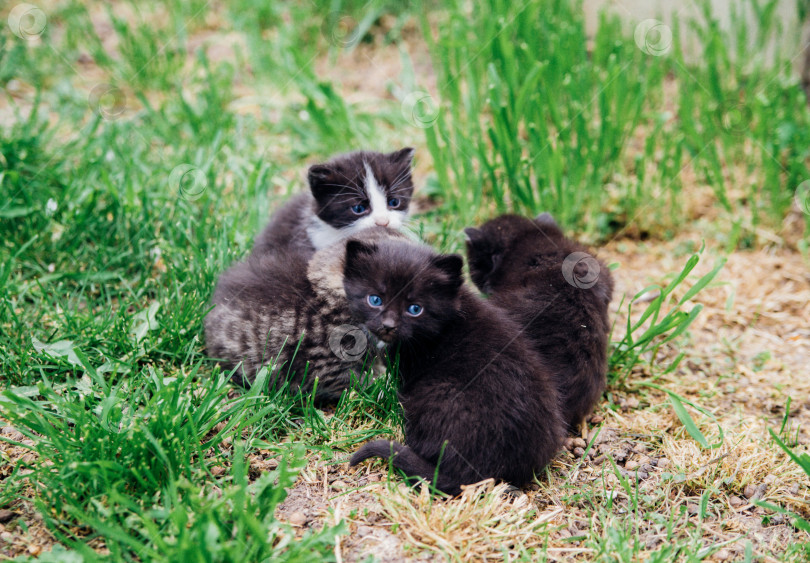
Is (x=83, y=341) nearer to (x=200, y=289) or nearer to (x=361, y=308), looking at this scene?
(x=200, y=289)

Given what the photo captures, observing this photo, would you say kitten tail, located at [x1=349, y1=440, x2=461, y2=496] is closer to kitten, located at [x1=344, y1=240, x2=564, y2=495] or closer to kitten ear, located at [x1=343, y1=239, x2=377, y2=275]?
kitten, located at [x1=344, y1=240, x2=564, y2=495]

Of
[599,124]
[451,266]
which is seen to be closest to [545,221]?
[451,266]

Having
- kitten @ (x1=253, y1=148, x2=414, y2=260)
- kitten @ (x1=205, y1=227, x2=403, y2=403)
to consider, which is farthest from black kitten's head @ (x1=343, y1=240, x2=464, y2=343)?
kitten @ (x1=253, y1=148, x2=414, y2=260)

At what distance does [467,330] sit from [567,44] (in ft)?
8.72

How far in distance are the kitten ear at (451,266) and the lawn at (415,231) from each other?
0.63 metres

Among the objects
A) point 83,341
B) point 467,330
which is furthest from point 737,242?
point 83,341

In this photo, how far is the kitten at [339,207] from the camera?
161 inches

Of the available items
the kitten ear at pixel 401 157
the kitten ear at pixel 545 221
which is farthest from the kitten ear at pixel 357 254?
the kitten ear at pixel 401 157

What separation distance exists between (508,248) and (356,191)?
1.00m

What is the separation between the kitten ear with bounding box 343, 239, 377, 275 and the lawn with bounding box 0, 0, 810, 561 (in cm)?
58

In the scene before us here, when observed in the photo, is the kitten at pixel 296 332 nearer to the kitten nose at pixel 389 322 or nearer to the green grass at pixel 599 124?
the kitten nose at pixel 389 322

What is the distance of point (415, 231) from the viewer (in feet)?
14.1

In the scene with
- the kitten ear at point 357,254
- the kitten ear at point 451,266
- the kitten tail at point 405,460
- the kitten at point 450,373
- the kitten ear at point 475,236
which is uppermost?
the kitten ear at point 357,254

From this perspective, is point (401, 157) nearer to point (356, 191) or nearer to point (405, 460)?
point (356, 191)
